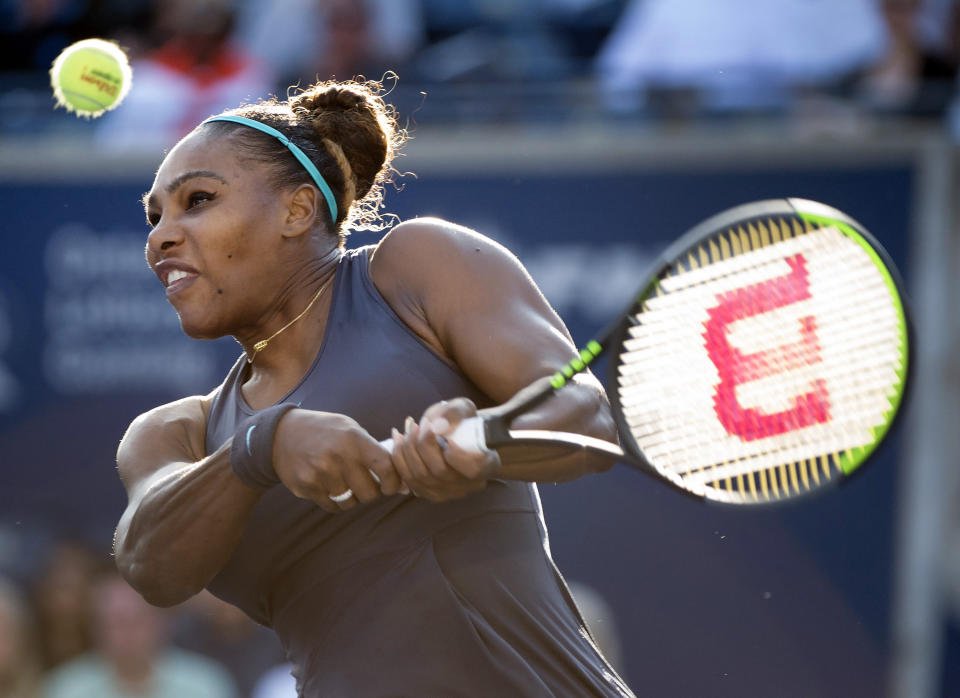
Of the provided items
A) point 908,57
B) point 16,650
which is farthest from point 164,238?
point 908,57

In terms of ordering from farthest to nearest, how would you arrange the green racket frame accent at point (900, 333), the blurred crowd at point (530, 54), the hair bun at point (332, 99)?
the blurred crowd at point (530, 54) < the hair bun at point (332, 99) < the green racket frame accent at point (900, 333)

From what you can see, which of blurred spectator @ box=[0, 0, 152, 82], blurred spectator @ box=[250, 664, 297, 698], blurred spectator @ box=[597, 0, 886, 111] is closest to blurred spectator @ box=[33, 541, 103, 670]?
blurred spectator @ box=[250, 664, 297, 698]

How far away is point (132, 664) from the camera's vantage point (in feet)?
15.6

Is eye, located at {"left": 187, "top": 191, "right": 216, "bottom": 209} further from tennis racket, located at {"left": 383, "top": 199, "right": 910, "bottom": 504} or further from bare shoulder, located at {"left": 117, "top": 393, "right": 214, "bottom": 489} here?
tennis racket, located at {"left": 383, "top": 199, "right": 910, "bottom": 504}

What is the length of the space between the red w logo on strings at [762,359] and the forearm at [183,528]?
2.49ft

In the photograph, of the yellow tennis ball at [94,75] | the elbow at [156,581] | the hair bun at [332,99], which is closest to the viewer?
the elbow at [156,581]

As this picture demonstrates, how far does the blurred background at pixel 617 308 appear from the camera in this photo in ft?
15.8

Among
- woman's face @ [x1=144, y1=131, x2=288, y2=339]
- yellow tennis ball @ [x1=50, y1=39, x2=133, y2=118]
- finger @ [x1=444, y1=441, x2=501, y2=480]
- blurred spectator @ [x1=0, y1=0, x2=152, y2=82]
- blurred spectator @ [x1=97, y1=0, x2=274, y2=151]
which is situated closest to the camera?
finger @ [x1=444, y1=441, x2=501, y2=480]

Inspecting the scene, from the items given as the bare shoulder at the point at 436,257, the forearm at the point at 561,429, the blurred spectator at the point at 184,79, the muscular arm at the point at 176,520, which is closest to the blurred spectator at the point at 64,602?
the blurred spectator at the point at 184,79

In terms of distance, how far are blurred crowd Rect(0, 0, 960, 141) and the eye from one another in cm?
273

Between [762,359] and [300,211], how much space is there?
841 millimetres

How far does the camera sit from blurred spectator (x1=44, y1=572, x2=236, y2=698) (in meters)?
4.74

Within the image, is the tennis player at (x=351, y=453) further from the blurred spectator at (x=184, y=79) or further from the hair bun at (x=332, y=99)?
the blurred spectator at (x=184, y=79)

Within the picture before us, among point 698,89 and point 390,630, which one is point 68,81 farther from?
point 698,89
